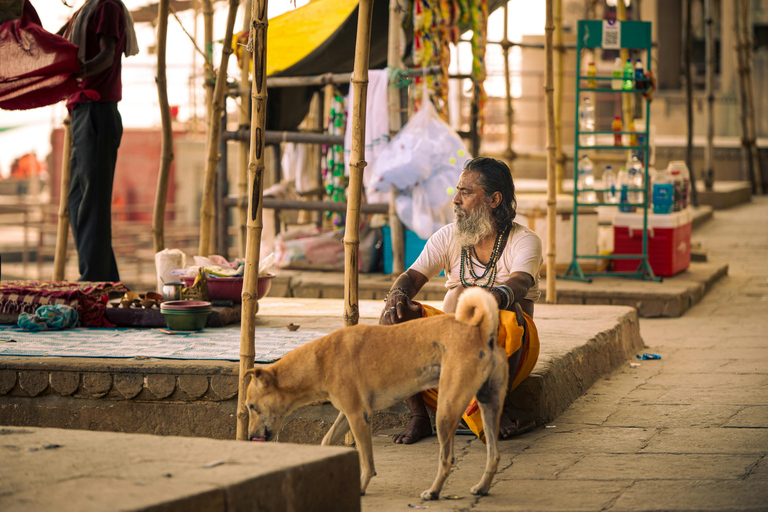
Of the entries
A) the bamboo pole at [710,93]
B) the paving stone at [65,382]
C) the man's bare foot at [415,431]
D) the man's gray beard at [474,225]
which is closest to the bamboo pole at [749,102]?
the bamboo pole at [710,93]

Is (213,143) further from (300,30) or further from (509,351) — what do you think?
(509,351)

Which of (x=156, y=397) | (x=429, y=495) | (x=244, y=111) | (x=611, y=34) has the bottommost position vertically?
(x=429, y=495)

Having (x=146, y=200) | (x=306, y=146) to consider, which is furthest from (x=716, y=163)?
(x=146, y=200)

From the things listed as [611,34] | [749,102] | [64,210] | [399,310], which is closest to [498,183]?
[399,310]

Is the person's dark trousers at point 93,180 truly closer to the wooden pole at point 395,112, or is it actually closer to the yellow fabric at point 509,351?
the wooden pole at point 395,112

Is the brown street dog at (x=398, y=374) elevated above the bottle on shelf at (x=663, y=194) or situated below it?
below

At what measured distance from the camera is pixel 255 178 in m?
3.45

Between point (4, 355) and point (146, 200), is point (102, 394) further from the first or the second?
point (146, 200)

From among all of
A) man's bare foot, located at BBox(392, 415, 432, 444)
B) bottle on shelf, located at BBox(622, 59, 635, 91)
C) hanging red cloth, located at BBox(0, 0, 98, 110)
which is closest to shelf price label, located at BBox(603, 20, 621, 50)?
bottle on shelf, located at BBox(622, 59, 635, 91)

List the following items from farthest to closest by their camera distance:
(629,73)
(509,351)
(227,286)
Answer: (629,73) < (227,286) < (509,351)

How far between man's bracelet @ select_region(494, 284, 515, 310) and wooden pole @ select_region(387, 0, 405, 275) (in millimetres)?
3321

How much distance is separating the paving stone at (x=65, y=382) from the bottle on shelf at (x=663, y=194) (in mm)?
5304

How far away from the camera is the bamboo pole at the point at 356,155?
11.5 feet

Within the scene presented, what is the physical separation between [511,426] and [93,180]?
10.9 ft
